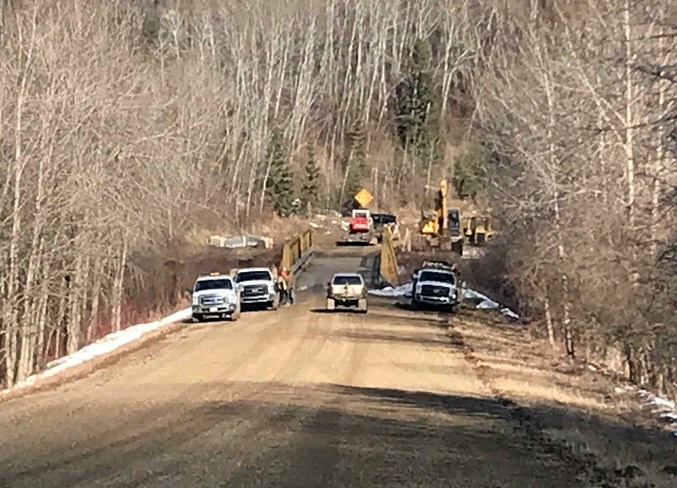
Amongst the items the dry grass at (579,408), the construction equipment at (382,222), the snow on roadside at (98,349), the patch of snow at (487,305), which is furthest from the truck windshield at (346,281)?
the construction equipment at (382,222)

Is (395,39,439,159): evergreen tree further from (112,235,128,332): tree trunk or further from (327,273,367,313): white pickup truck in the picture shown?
(112,235,128,332): tree trunk

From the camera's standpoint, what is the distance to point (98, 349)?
143 ft

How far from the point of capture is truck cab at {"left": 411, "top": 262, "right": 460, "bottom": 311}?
60469 millimetres

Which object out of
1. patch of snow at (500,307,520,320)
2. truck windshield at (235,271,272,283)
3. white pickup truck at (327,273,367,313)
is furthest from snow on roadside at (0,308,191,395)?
patch of snow at (500,307,520,320)

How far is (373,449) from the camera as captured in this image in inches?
777

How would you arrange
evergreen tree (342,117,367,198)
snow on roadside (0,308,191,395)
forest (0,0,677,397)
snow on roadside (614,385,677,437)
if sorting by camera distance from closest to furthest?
snow on roadside (614,385,677,437) < forest (0,0,677,397) < snow on roadside (0,308,191,395) < evergreen tree (342,117,367,198)

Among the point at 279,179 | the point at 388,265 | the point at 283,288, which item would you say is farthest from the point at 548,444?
the point at 279,179

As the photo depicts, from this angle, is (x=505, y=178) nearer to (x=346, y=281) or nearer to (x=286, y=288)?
(x=346, y=281)

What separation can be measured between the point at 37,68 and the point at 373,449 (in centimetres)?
2086

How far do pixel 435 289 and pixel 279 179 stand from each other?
49.1m

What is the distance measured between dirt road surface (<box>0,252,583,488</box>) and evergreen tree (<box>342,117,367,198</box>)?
8127 cm

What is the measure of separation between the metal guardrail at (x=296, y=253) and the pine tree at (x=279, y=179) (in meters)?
15.0

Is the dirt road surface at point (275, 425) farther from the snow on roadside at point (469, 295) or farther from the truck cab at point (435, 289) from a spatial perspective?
the snow on roadside at point (469, 295)

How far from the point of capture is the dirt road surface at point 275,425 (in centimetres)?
1708
